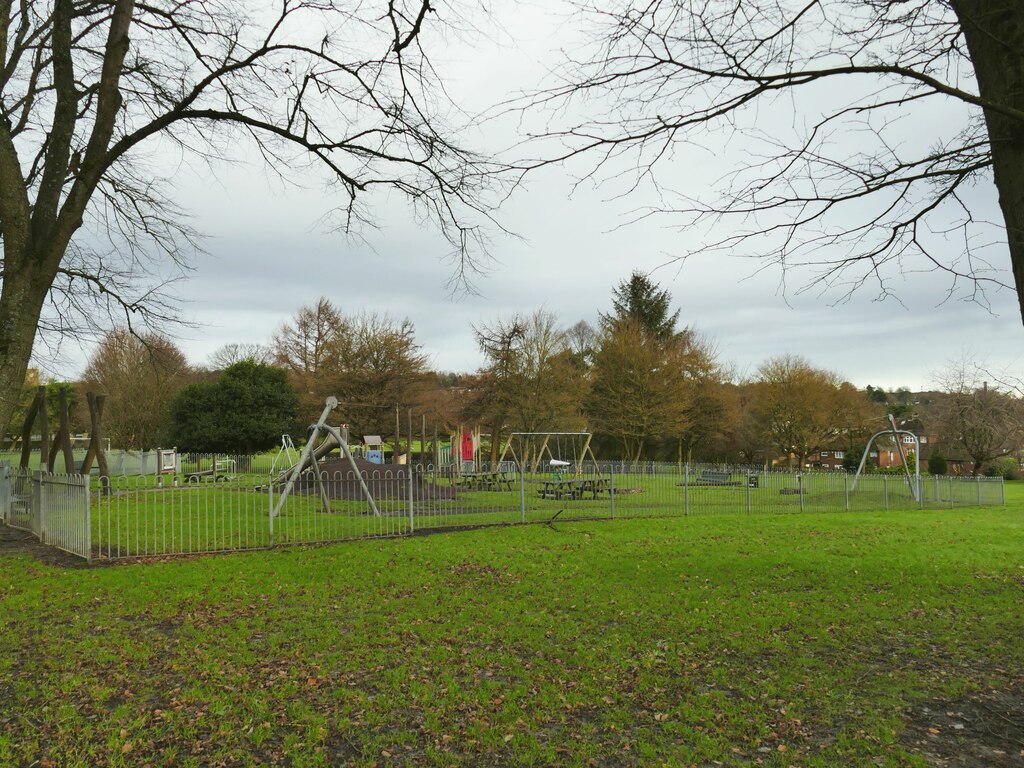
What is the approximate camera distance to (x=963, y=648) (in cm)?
646

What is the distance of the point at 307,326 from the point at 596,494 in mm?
35359

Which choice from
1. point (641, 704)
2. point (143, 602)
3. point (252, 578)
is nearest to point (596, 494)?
point (252, 578)

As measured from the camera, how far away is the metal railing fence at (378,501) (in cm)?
1212

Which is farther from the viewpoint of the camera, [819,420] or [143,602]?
[819,420]

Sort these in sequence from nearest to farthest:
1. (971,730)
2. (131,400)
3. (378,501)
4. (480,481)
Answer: (971,730), (378,501), (480,481), (131,400)

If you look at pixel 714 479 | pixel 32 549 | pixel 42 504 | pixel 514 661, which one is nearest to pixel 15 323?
pixel 514 661

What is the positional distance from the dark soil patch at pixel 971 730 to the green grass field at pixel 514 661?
2 centimetres

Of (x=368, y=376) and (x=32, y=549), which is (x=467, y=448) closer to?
(x=368, y=376)

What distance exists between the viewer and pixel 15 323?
5844mm

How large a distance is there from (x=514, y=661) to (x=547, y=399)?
31705mm

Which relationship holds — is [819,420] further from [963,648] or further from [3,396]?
[3,396]

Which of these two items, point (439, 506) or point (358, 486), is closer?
point (439, 506)

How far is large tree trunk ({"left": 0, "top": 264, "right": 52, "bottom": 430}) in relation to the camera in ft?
19.1

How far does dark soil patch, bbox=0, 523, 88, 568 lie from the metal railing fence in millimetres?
192
